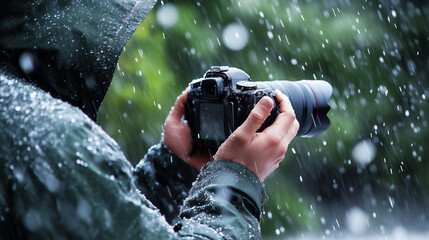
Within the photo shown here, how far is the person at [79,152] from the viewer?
529mm

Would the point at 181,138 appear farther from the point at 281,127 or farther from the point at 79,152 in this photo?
the point at 79,152

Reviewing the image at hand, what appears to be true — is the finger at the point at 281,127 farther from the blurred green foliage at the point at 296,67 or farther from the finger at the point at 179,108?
the blurred green foliage at the point at 296,67

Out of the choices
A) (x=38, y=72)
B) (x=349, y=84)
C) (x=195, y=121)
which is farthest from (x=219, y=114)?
(x=349, y=84)

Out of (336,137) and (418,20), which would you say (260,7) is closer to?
(336,137)

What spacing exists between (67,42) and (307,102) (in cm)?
68

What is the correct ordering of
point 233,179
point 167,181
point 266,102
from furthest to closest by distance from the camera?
point 167,181 → point 266,102 → point 233,179

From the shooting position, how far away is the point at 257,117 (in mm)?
847

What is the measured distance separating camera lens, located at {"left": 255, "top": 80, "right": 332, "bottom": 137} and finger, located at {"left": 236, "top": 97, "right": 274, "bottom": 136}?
211mm

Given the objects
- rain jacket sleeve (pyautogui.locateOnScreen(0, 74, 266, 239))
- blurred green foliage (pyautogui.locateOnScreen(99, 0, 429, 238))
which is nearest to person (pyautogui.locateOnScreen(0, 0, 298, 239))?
rain jacket sleeve (pyautogui.locateOnScreen(0, 74, 266, 239))

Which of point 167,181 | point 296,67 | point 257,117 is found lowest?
point 296,67

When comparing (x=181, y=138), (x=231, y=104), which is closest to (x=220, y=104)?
(x=231, y=104)

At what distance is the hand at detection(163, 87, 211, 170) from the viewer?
1103 mm

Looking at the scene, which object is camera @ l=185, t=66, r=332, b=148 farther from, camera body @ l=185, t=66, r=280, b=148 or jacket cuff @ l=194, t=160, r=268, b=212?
jacket cuff @ l=194, t=160, r=268, b=212

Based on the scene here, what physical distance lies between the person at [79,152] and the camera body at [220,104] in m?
0.13
